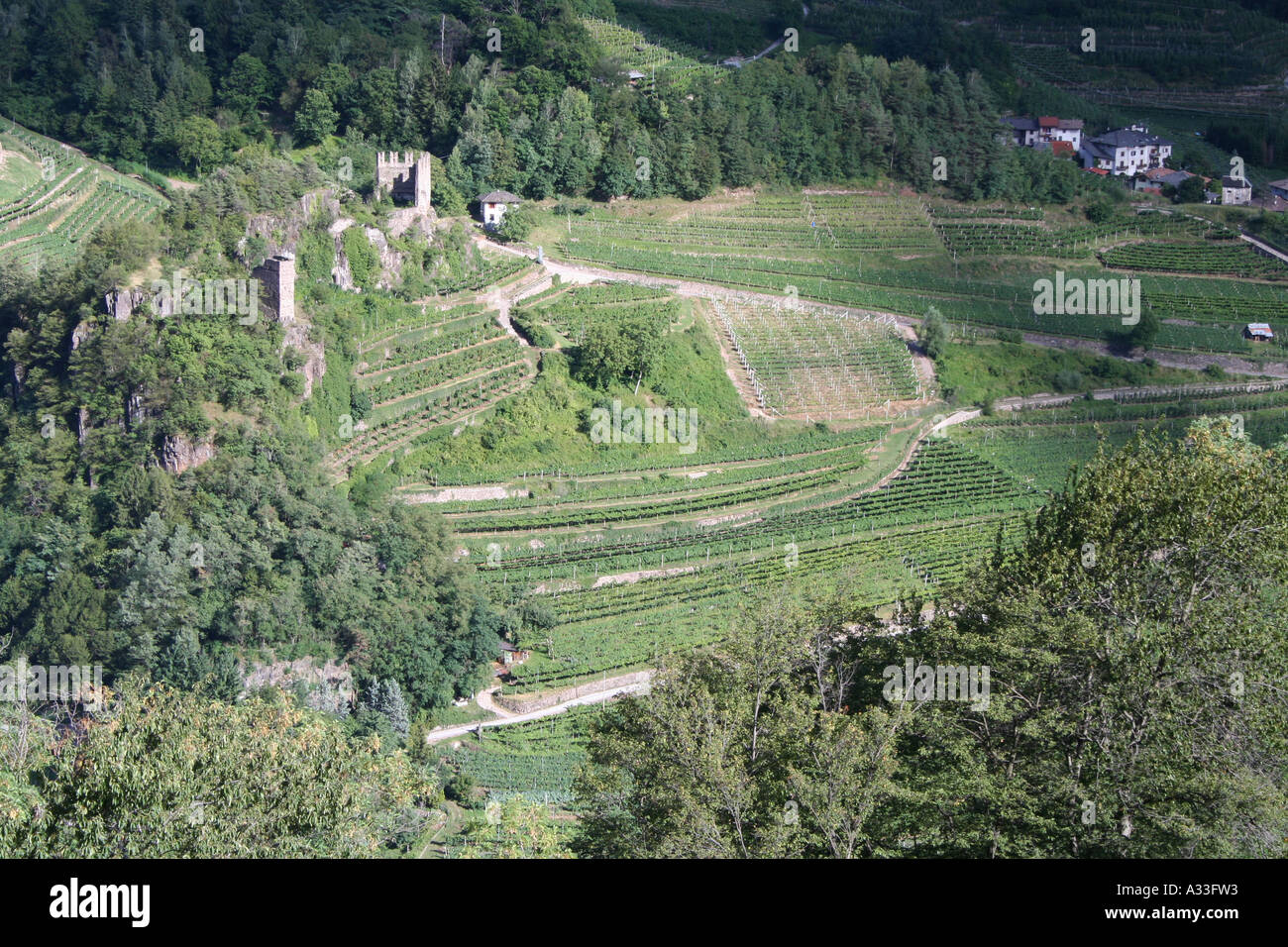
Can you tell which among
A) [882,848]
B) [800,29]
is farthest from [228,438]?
[800,29]

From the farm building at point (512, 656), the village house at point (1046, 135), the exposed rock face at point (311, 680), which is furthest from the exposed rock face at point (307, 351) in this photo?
the village house at point (1046, 135)

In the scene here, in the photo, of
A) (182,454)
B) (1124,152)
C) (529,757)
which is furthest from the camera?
(1124,152)

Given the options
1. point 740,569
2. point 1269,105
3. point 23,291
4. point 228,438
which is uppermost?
point 1269,105

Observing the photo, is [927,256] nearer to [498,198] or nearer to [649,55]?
[649,55]

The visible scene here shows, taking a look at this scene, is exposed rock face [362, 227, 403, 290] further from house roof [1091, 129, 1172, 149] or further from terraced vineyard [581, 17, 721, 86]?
house roof [1091, 129, 1172, 149]

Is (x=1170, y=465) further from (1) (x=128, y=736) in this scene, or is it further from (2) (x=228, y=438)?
(2) (x=228, y=438)

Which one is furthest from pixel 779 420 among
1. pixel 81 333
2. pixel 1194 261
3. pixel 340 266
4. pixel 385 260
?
pixel 1194 261
